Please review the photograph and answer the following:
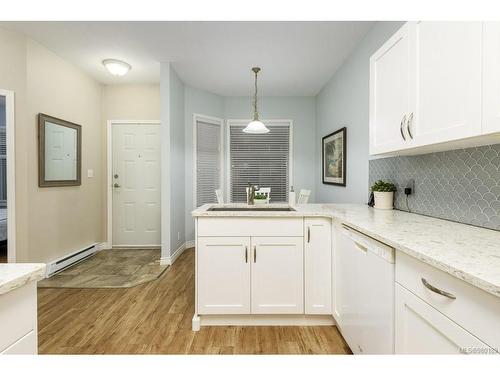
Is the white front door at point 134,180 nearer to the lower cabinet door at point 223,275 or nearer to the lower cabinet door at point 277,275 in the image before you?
the lower cabinet door at point 223,275

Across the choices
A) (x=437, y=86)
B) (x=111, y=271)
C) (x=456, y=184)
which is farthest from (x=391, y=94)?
(x=111, y=271)

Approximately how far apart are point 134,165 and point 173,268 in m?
1.87

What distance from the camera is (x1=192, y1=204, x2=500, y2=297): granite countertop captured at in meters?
0.79

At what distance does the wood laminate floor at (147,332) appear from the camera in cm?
186

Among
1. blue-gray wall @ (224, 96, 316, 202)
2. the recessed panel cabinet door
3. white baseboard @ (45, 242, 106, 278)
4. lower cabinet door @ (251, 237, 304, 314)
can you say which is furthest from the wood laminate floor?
blue-gray wall @ (224, 96, 316, 202)

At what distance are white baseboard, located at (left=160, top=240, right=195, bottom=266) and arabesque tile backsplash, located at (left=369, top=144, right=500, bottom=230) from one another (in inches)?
107

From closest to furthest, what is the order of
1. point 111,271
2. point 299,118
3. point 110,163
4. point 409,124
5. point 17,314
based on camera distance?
point 17,314 < point 409,124 < point 111,271 < point 110,163 < point 299,118

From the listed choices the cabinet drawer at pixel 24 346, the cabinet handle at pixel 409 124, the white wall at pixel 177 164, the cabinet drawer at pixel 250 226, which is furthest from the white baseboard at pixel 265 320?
the white wall at pixel 177 164

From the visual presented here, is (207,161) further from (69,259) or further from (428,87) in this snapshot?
(428,87)

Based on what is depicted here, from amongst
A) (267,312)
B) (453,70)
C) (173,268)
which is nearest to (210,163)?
(173,268)

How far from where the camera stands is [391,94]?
171 centimetres

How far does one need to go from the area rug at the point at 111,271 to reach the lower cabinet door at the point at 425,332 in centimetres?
262

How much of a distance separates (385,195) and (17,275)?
2.27 meters
